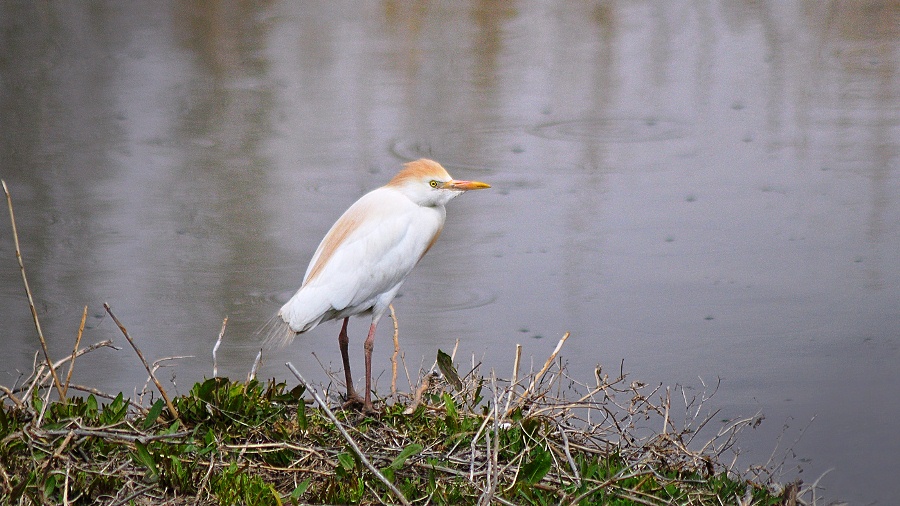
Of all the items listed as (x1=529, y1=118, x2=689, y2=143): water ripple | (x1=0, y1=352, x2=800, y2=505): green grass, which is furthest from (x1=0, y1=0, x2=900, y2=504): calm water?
(x1=0, y1=352, x2=800, y2=505): green grass

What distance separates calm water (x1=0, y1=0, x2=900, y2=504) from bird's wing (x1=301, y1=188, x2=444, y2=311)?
1.11 m

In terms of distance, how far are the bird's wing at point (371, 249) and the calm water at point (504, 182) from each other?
1.11 metres

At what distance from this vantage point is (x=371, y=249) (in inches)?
167

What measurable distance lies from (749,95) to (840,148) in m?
1.43

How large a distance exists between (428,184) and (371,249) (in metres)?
0.32

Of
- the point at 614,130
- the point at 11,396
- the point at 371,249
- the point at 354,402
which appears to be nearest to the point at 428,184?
the point at 371,249

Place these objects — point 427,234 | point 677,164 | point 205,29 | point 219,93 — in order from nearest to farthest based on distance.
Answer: point 427,234 → point 677,164 → point 219,93 → point 205,29

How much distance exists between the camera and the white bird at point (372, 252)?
13.7 feet

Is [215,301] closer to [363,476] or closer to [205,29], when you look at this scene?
[363,476]

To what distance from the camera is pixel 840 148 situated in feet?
26.4

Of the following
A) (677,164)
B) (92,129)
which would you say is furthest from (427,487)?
(92,129)

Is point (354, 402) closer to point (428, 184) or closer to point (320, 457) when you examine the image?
point (320, 457)

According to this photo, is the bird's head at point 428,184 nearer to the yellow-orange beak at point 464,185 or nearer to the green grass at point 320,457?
the yellow-orange beak at point 464,185

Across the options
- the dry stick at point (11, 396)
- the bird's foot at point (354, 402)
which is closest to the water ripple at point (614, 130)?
the bird's foot at point (354, 402)
